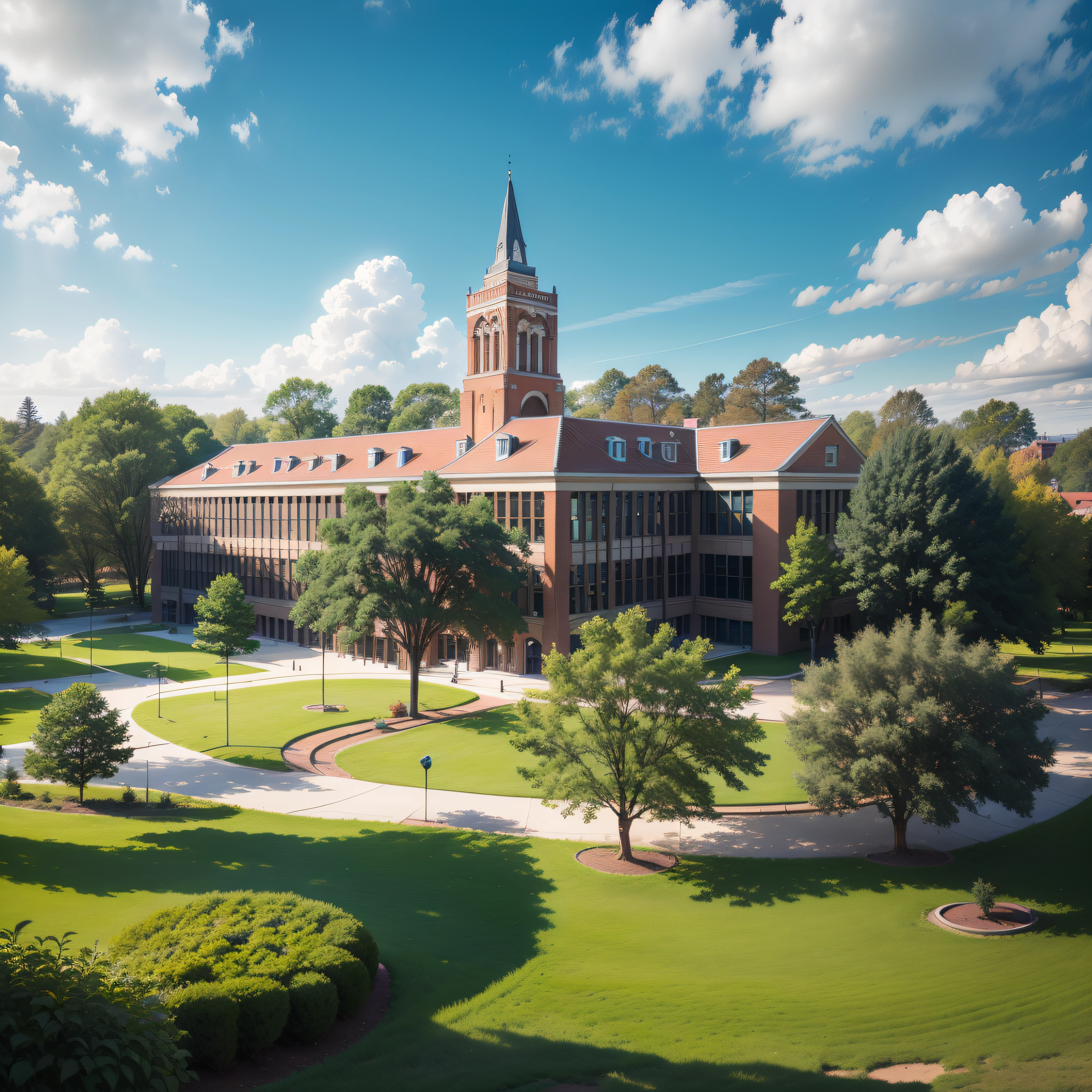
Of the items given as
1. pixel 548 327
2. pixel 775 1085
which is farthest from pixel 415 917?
pixel 548 327

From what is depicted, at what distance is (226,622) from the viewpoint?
3619cm

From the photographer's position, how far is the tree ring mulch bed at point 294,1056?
9461mm

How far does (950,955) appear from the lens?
48.9 feet

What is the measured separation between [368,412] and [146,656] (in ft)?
179

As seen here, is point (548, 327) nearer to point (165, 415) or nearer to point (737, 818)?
point (737, 818)

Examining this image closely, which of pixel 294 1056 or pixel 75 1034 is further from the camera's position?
pixel 294 1056

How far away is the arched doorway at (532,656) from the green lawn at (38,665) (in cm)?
2521

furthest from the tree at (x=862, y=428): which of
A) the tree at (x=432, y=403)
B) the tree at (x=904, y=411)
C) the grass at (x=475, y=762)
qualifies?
the grass at (x=475, y=762)

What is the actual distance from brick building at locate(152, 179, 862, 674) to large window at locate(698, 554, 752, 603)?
89 mm

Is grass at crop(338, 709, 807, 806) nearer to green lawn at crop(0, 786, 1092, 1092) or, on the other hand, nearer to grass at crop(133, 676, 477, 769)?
grass at crop(133, 676, 477, 769)

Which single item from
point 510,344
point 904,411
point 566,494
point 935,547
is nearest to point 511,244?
point 510,344

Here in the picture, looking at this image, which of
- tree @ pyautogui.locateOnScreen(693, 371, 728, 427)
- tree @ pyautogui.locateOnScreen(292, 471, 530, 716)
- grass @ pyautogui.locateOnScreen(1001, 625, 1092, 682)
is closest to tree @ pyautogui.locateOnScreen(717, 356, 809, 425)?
tree @ pyautogui.locateOnScreen(693, 371, 728, 427)

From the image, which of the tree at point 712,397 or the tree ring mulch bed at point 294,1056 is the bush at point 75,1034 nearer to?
the tree ring mulch bed at point 294,1056

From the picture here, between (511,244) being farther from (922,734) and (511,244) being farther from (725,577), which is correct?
(922,734)
